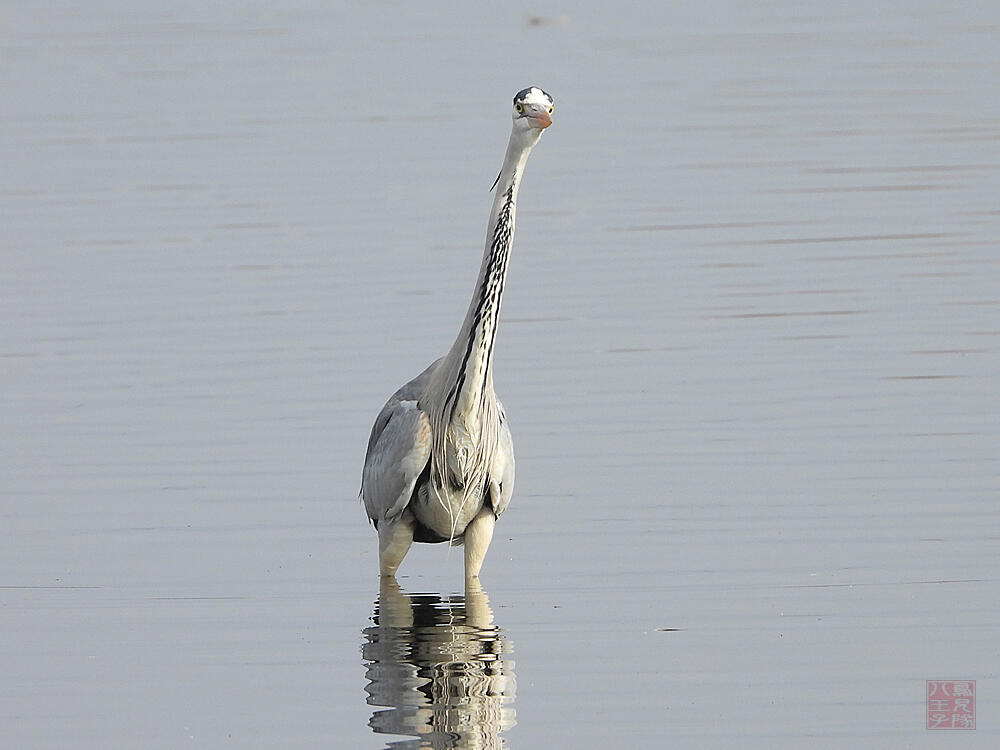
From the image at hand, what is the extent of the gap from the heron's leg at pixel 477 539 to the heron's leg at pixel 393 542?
0.27m

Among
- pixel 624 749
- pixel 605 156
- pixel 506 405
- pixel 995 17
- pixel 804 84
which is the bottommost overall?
pixel 624 749

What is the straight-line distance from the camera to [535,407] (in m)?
11.6

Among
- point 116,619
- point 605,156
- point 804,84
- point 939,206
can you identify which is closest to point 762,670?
point 116,619

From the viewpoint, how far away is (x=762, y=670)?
765 cm

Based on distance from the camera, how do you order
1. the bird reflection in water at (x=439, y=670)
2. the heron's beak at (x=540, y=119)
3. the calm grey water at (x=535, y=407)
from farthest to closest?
the heron's beak at (x=540, y=119)
the calm grey water at (x=535, y=407)
the bird reflection in water at (x=439, y=670)

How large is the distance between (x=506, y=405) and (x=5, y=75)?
1665cm

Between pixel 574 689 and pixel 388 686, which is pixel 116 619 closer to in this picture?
pixel 388 686

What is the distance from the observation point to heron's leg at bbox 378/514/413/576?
29.5 feet

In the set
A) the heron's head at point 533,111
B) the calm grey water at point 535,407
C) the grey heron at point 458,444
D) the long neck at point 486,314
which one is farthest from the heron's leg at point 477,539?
the heron's head at point 533,111

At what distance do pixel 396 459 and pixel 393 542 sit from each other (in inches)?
16.4

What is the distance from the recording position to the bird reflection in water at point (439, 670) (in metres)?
7.28

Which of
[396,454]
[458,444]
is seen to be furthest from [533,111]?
[396,454]

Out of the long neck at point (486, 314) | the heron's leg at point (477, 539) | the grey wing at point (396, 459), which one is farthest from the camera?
the heron's leg at point (477, 539)

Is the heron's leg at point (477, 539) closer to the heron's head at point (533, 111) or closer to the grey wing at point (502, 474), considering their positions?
the grey wing at point (502, 474)
